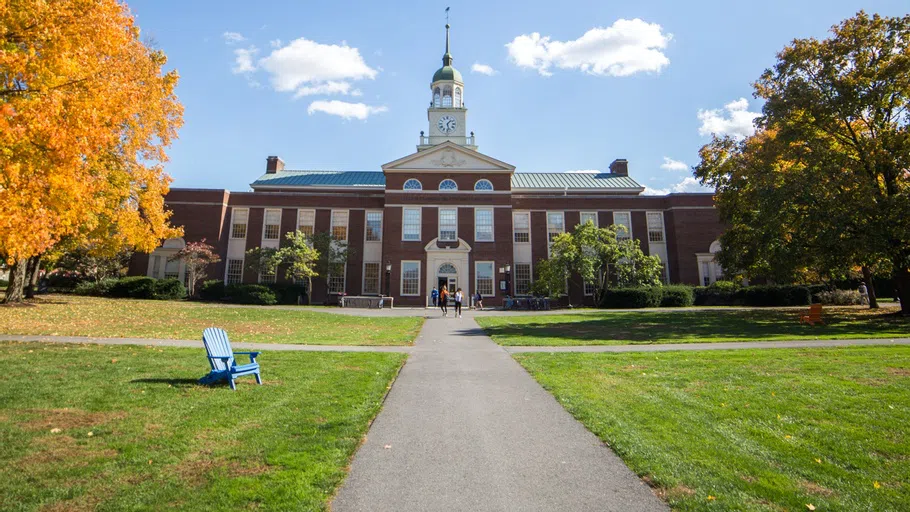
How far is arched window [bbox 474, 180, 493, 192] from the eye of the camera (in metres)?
38.3

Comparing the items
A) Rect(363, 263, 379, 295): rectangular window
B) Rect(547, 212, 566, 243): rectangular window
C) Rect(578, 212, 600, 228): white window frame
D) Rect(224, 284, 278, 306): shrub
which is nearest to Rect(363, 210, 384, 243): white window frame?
Rect(363, 263, 379, 295): rectangular window

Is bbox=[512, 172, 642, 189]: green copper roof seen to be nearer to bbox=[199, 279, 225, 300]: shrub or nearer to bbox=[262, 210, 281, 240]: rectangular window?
bbox=[262, 210, 281, 240]: rectangular window

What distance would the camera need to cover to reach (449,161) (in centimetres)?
3819

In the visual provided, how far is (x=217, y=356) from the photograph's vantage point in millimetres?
7074

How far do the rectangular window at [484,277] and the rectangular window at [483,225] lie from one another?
204 centimetres

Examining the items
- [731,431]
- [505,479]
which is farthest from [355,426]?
[731,431]

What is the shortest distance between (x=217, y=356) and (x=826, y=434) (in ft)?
25.8

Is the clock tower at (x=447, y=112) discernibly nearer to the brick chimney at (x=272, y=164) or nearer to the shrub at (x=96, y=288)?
the brick chimney at (x=272, y=164)

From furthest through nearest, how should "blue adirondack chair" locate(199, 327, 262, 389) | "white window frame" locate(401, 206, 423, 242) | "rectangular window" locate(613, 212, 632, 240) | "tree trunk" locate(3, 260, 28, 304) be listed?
1. "rectangular window" locate(613, 212, 632, 240)
2. "white window frame" locate(401, 206, 423, 242)
3. "tree trunk" locate(3, 260, 28, 304)
4. "blue adirondack chair" locate(199, 327, 262, 389)

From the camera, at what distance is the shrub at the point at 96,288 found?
106 ft

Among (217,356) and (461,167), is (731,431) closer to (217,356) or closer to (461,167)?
(217,356)

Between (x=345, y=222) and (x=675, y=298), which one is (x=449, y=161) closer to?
(x=345, y=222)

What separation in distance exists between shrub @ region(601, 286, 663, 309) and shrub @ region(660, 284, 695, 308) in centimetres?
60

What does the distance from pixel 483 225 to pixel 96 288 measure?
92.5ft
